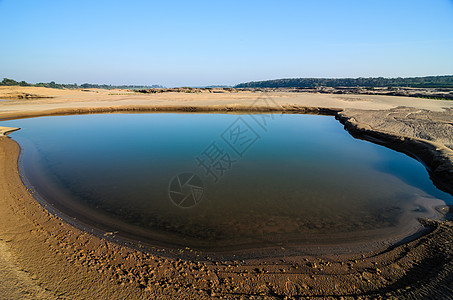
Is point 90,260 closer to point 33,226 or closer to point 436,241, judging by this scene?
point 33,226

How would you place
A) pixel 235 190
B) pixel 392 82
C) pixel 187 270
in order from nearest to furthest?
1. pixel 187 270
2. pixel 235 190
3. pixel 392 82

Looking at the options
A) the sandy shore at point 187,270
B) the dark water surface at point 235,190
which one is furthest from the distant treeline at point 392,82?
the sandy shore at point 187,270

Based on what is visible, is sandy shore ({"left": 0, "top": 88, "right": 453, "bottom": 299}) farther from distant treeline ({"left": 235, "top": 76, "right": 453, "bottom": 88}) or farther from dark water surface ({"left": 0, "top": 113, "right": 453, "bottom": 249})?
distant treeline ({"left": 235, "top": 76, "right": 453, "bottom": 88})

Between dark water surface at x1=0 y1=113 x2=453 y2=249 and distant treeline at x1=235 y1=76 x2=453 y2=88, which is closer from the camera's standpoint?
dark water surface at x1=0 y1=113 x2=453 y2=249

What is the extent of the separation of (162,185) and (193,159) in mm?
2729

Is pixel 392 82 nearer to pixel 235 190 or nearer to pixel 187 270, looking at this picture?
pixel 235 190

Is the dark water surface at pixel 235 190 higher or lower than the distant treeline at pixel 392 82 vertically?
lower

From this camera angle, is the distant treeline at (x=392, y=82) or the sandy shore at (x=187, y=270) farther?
the distant treeline at (x=392, y=82)

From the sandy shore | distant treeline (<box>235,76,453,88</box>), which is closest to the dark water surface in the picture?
the sandy shore

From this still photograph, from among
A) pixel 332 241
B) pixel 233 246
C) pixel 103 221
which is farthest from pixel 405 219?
pixel 103 221

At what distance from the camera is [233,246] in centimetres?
448

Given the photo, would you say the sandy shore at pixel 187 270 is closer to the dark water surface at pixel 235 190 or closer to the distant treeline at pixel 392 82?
the dark water surface at pixel 235 190

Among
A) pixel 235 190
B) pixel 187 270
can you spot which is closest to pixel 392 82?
pixel 235 190

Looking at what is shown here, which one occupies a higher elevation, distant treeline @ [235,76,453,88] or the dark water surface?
distant treeline @ [235,76,453,88]
